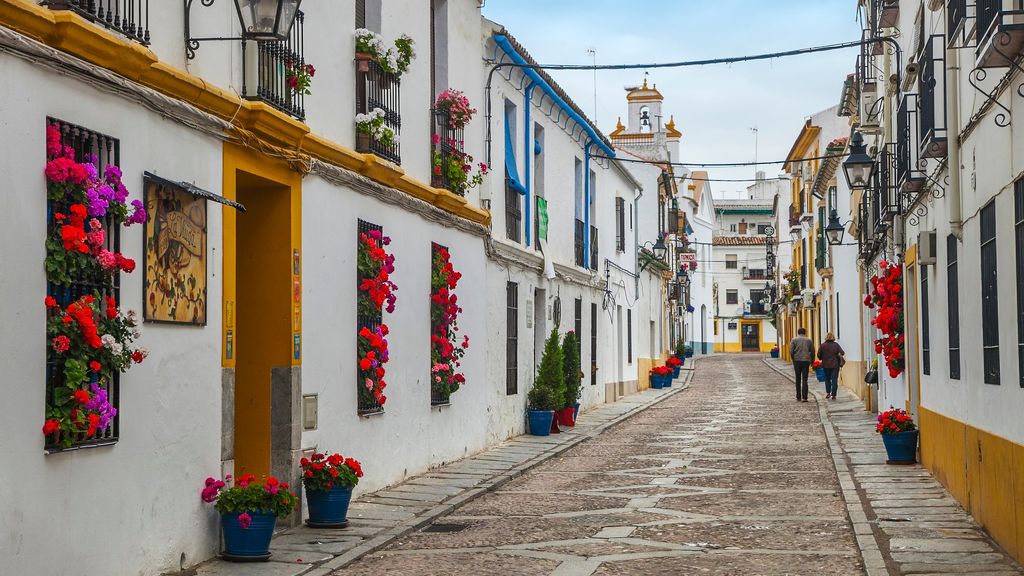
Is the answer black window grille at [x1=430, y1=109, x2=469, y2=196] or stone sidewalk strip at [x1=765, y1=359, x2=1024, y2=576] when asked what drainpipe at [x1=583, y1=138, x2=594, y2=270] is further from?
black window grille at [x1=430, y1=109, x2=469, y2=196]

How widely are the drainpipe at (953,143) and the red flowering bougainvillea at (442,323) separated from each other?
6025 mm

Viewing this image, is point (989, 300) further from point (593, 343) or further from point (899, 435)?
point (593, 343)

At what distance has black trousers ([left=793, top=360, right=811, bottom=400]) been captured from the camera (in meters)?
26.8

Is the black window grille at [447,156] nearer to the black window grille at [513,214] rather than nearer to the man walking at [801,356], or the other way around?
the black window grille at [513,214]

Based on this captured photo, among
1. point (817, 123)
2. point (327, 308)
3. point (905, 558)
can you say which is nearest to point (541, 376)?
point (327, 308)

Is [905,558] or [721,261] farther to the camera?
[721,261]

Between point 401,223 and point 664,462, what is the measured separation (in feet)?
15.7

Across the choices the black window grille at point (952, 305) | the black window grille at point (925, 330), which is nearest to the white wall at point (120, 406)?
the black window grille at point (952, 305)

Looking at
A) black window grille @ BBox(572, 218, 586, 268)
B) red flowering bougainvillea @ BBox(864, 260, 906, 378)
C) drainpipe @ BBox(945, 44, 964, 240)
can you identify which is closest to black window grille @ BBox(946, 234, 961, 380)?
drainpipe @ BBox(945, 44, 964, 240)

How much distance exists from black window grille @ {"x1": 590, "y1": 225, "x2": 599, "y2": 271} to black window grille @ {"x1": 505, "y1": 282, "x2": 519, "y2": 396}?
733cm

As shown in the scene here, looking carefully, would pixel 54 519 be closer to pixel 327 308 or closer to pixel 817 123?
pixel 327 308

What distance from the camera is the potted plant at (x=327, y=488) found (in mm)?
9762

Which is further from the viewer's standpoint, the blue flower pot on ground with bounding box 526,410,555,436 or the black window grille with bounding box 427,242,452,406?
the blue flower pot on ground with bounding box 526,410,555,436

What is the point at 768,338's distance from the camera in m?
85.8
